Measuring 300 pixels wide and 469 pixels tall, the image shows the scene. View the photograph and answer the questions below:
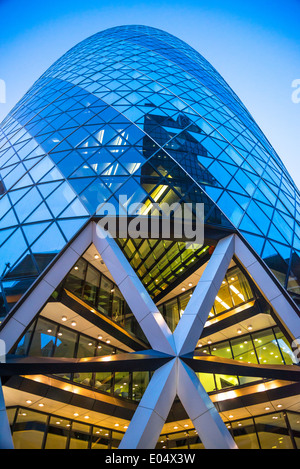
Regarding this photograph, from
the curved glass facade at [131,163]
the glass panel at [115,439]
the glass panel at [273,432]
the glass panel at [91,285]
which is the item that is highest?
the curved glass facade at [131,163]

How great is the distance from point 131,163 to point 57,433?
14450 mm

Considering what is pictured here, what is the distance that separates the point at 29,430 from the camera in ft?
50.6

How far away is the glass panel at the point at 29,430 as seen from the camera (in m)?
14.9

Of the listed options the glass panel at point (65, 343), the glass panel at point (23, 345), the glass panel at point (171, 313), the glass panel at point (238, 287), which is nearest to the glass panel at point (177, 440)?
the glass panel at point (171, 313)

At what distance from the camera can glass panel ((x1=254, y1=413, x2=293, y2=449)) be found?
1738 centimetres

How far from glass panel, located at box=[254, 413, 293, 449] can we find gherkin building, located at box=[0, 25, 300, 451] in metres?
0.08

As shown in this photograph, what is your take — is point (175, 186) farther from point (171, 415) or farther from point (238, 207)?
point (171, 415)

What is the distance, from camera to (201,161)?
60.0 ft

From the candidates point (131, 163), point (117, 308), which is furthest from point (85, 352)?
point (131, 163)

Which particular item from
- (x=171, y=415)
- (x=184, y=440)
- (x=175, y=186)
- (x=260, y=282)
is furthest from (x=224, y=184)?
(x=184, y=440)

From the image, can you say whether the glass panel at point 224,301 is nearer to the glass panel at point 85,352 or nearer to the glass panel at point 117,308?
the glass panel at point 117,308

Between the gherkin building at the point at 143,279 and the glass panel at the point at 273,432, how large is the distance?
0.08m

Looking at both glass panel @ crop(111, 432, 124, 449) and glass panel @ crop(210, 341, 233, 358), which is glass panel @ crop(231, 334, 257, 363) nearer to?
glass panel @ crop(210, 341, 233, 358)

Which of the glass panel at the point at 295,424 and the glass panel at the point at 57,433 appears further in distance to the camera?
the glass panel at the point at 295,424
